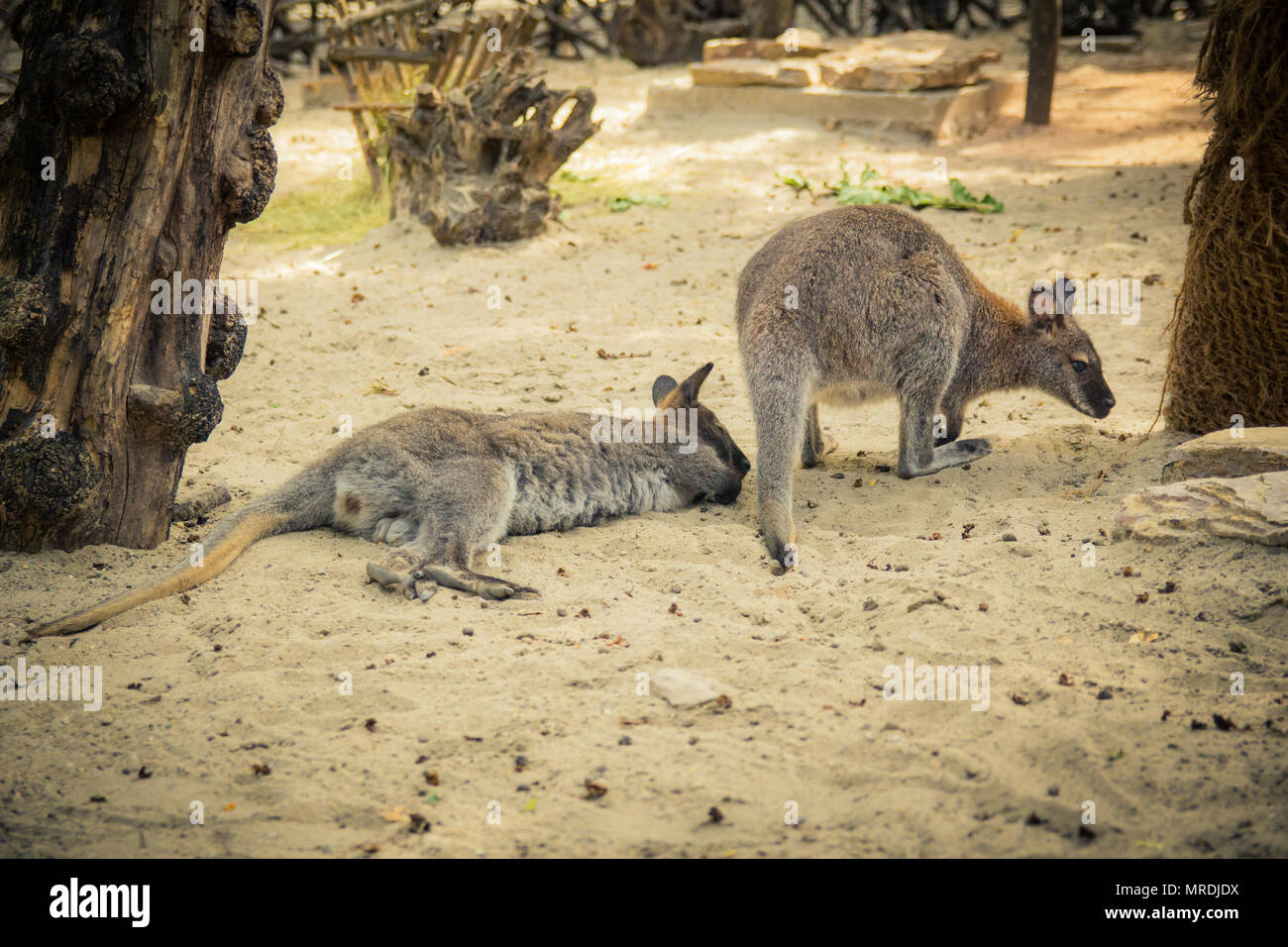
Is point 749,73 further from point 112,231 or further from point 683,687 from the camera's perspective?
point 683,687

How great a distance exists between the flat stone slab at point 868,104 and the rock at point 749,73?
7 cm

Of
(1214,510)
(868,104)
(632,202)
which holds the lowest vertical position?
(1214,510)

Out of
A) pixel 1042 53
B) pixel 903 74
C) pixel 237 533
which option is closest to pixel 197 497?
pixel 237 533

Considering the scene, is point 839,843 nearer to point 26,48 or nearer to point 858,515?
point 858,515

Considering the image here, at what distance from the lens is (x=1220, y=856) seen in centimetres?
253

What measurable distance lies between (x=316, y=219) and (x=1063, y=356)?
6.72 meters

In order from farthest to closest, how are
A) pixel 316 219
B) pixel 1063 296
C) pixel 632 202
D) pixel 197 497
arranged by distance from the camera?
pixel 632 202, pixel 316 219, pixel 1063 296, pixel 197 497

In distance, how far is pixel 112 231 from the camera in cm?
384

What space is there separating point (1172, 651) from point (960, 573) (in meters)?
0.81

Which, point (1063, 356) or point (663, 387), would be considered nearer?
point (663, 387)

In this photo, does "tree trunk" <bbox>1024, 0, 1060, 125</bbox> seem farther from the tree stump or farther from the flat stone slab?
the tree stump

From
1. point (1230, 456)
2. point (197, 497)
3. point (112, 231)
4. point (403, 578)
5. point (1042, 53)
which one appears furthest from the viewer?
point (1042, 53)

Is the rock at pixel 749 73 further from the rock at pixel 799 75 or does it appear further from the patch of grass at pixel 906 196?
the patch of grass at pixel 906 196

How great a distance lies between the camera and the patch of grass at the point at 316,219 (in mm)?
8938
